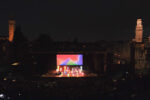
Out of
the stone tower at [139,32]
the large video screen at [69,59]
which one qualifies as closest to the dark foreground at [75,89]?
the large video screen at [69,59]

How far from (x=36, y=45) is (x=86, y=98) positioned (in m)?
5.19

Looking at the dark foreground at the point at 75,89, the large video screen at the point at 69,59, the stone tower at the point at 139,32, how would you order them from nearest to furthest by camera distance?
the dark foreground at the point at 75,89, the large video screen at the point at 69,59, the stone tower at the point at 139,32

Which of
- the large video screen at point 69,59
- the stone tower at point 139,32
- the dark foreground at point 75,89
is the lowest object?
the dark foreground at point 75,89

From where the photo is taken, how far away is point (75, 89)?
6984 millimetres

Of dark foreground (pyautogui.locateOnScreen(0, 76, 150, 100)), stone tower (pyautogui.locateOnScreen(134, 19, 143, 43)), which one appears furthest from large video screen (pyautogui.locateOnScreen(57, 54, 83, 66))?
stone tower (pyautogui.locateOnScreen(134, 19, 143, 43))

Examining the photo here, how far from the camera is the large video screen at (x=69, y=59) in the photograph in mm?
9320

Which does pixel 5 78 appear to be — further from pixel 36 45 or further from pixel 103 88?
pixel 103 88

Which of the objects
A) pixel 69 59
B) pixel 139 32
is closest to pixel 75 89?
pixel 69 59

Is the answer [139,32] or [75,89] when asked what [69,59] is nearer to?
[75,89]

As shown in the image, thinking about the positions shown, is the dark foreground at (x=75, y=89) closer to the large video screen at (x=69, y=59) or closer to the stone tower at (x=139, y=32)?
the large video screen at (x=69, y=59)

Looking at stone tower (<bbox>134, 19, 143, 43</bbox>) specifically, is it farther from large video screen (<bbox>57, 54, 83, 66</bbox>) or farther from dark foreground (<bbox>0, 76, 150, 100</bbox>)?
large video screen (<bbox>57, 54, 83, 66</bbox>)

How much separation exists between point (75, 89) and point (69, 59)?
268cm

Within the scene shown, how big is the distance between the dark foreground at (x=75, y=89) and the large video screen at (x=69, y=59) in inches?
67.0

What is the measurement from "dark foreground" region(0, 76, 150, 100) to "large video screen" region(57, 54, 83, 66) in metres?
1.70
